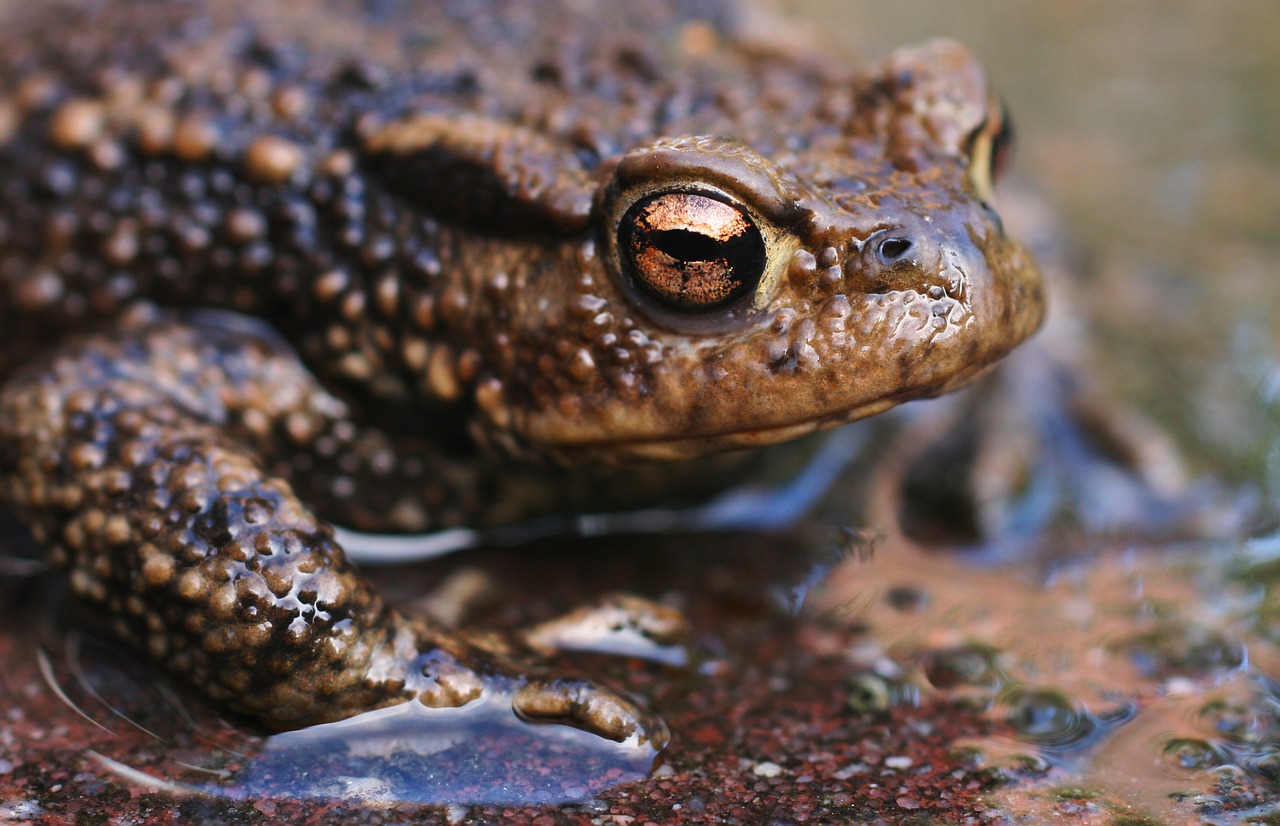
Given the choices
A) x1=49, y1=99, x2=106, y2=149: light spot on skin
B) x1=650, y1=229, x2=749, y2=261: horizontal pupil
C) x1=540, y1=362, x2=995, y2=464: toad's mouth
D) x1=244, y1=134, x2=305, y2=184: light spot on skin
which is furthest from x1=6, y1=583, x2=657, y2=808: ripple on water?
x1=49, y1=99, x2=106, y2=149: light spot on skin

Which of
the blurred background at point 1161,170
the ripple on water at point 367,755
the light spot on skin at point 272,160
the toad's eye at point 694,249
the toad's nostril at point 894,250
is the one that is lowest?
the ripple on water at point 367,755

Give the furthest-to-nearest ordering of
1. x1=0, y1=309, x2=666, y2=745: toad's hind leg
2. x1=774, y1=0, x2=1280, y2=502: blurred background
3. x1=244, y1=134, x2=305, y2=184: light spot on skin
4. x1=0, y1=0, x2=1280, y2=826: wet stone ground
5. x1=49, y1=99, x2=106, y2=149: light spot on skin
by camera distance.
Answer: x1=774, y1=0, x2=1280, y2=502: blurred background < x1=49, y1=99, x2=106, y2=149: light spot on skin < x1=244, y1=134, x2=305, y2=184: light spot on skin < x1=0, y1=309, x2=666, y2=745: toad's hind leg < x1=0, y1=0, x2=1280, y2=826: wet stone ground

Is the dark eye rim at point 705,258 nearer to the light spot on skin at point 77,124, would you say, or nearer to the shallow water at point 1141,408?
the shallow water at point 1141,408

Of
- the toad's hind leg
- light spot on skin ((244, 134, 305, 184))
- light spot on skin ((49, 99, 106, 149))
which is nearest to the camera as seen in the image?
the toad's hind leg

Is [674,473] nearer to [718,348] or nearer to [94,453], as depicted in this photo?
[718,348]

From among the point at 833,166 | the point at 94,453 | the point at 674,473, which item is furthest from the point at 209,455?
the point at 833,166

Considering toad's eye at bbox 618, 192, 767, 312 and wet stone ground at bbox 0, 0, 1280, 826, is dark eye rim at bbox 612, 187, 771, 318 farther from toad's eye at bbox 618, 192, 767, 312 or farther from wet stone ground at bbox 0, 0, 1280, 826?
wet stone ground at bbox 0, 0, 1280, 826

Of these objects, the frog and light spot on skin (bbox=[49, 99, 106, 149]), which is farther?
light spot on skin (bbox=[49, 99, 106, 149])

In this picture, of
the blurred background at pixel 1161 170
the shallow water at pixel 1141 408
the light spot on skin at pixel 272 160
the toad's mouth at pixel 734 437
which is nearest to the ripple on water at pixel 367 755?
the toad's mouth at pixel 734 437

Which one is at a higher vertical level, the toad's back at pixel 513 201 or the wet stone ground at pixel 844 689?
the toad's back at pixel 513 201
